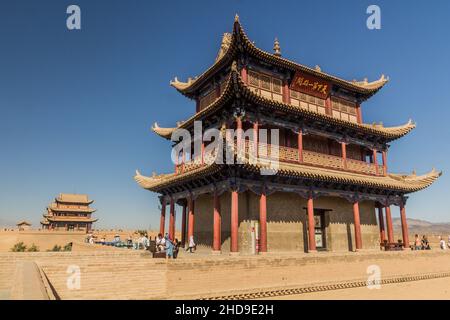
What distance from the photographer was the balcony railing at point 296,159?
1581 cm

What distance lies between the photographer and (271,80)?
17.8 metres

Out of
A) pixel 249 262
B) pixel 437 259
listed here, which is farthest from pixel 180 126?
pixel 437 259

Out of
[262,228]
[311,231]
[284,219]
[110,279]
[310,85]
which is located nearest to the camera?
[110,279]

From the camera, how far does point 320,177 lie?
1578cm

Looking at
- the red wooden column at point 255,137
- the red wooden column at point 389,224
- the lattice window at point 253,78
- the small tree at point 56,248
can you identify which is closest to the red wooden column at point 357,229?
the red wooden column at point 389,224

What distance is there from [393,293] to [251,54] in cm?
1254

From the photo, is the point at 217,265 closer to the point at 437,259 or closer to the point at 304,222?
the point at 304,222

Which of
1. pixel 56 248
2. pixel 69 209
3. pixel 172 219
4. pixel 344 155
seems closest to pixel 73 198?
pixel 69 209

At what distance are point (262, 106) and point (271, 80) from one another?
9.06 ft

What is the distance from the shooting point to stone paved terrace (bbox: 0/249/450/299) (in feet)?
30.9

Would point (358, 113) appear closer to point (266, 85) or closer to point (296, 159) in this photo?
point (296, 159)

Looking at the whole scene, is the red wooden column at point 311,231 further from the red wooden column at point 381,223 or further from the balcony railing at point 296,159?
the red wooden column at point 381,223

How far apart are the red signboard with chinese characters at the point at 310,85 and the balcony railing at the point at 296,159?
12.3 ft

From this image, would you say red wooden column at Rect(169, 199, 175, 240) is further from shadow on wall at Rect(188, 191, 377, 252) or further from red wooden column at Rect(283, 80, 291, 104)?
red wooden column at Rect(283, 80, 291, 104)
